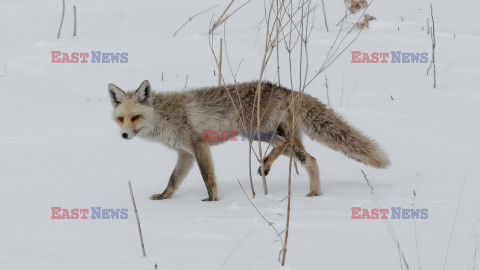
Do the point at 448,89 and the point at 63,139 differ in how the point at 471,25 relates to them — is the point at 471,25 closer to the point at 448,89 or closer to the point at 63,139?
the point at 448,89

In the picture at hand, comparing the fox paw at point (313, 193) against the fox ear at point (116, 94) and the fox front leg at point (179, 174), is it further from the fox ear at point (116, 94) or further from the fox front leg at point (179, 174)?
the fox ear at point (116, 94)

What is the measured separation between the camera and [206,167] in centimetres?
543

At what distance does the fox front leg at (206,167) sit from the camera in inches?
212

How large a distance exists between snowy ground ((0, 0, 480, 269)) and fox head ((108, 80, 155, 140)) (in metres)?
0.60

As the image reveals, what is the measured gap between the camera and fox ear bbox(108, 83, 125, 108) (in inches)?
216

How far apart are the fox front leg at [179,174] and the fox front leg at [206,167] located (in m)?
0.33

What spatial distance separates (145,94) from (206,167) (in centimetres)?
85

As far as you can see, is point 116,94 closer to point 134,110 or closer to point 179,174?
point 134,110

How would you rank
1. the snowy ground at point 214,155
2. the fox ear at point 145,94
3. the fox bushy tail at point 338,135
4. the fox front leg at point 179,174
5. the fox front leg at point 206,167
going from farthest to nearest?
1. the fox front leg at point 179,174
2. the fox ear at point 145,94
3. the fox front leg at point 206,167
4. the fox bushy tail at point 338,135
5. the snowy ground at point 214,155

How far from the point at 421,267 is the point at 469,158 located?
120 inches

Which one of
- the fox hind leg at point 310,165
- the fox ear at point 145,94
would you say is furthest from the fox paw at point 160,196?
the fox hind leg at point 310,165

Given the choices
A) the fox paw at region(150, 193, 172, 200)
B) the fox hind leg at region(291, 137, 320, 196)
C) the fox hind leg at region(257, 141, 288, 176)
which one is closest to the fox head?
the fox paw at region(150, 193, 172, 200)

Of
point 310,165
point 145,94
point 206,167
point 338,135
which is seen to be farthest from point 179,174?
point 338,135

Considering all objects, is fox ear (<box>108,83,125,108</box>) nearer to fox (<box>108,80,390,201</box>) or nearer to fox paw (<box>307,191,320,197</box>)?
A: fox (<box>108,80,390,201</box>)
